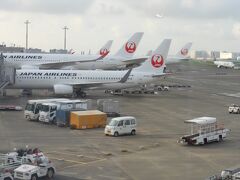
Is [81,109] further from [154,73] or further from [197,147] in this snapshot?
[154,73]

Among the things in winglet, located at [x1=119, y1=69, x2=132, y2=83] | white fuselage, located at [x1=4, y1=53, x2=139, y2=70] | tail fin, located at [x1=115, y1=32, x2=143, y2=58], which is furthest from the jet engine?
tail fin, located at [x1=115, y1=32, x2=143, y2=58]

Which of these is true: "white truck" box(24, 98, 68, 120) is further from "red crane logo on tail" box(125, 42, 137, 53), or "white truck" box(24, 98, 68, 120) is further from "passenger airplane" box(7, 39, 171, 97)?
"red crane logo on tail" box(125, 42, 137, 53)

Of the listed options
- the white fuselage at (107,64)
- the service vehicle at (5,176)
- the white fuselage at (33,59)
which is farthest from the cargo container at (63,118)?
the white fuselage at (107,64)

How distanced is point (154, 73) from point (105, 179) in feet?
158

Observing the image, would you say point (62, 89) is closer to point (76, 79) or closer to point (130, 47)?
point (76, 79)

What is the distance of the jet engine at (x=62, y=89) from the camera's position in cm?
6767

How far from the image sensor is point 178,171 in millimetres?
27875

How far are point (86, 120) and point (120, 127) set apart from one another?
503 cm

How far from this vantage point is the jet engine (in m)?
67.7

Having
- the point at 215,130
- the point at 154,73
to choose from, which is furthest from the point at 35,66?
the point at 215,130

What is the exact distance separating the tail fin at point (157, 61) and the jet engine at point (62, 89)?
1144 cm

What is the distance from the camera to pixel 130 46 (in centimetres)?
10512

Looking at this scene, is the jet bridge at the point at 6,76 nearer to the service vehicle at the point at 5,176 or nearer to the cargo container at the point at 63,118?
the cargo container at the point at 63,118

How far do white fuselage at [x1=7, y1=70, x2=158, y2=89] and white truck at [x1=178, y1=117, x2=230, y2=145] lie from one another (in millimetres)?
32236
